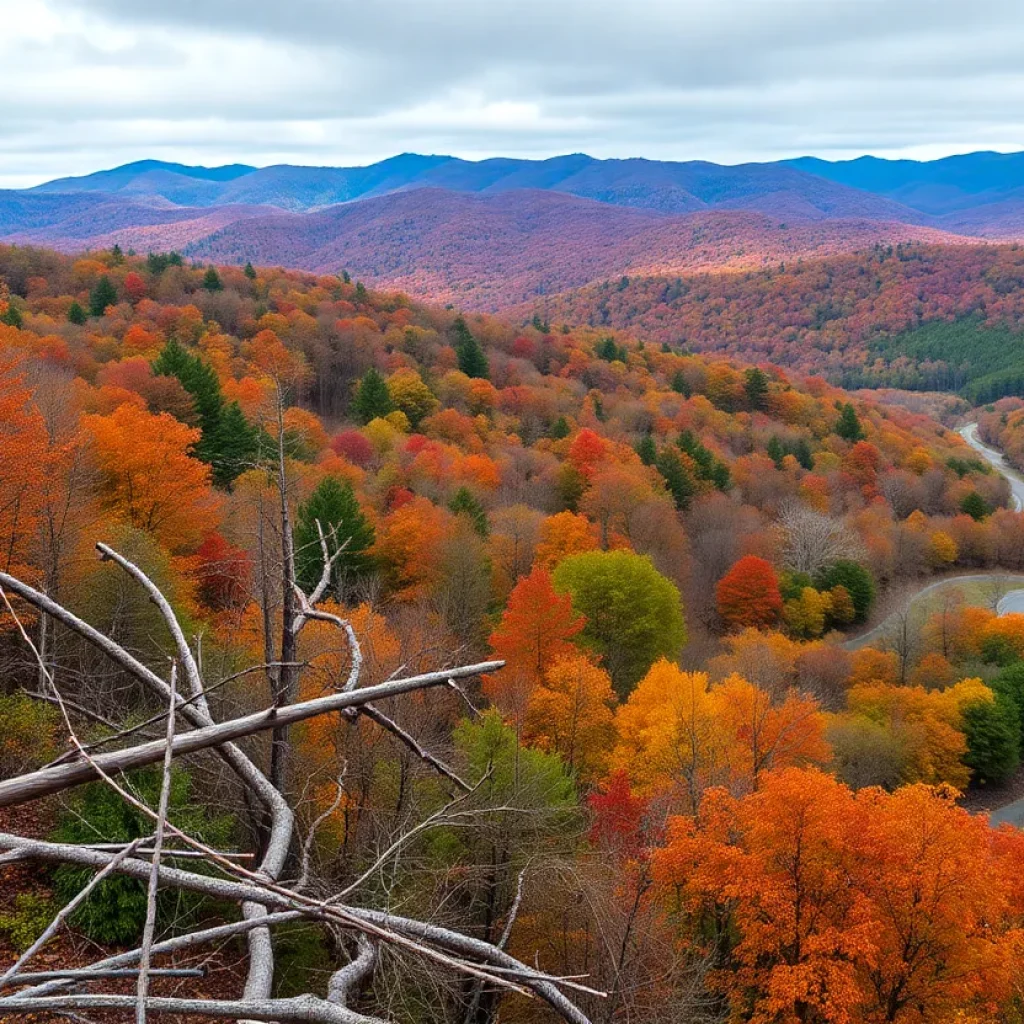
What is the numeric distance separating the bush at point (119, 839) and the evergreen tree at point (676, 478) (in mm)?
42052

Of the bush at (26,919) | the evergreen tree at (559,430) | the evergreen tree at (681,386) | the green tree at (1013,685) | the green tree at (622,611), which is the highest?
the evergreen tree at (681,386)

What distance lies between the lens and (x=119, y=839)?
974 cm

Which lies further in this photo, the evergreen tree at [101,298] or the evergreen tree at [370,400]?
the evergreen tree at [101,298]

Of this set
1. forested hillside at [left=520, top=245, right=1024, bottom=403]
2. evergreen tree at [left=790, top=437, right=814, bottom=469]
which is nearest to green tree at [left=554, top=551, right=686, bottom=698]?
evergreen tree at [left=790, top=437, right=814, bottom=469]

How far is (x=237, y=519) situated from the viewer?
984 inches

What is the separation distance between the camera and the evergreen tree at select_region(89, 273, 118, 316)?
192 ft

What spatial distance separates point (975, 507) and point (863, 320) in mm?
134221

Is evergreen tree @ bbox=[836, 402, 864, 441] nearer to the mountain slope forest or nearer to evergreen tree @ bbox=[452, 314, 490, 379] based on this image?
the mountain slope forest

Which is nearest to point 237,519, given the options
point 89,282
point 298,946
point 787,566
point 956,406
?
point 298,946

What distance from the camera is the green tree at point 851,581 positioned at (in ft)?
155

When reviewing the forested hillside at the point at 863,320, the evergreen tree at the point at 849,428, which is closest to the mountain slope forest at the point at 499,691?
the evergreen tree at the point at 849,428

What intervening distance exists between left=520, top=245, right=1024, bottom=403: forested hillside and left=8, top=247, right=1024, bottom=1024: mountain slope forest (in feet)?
368

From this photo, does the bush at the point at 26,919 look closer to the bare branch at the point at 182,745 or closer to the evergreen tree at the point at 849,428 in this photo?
the bare branch at the point at 182,745

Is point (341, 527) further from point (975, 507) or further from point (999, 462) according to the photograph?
point (999, 462)
